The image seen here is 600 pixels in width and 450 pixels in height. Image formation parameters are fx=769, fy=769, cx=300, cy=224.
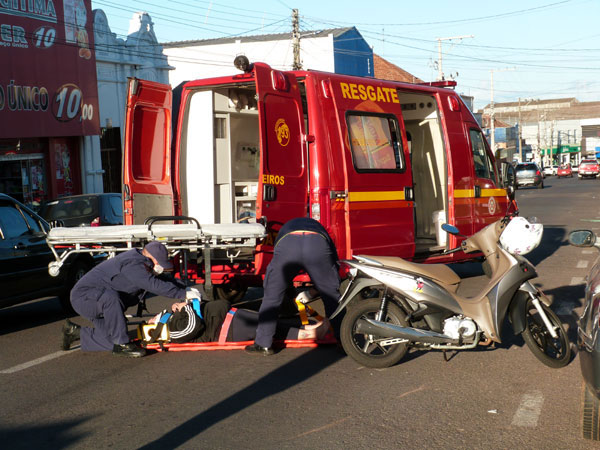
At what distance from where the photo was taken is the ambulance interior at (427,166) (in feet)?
36.2

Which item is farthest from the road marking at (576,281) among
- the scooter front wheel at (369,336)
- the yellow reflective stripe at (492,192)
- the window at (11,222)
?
the window at (11,222)

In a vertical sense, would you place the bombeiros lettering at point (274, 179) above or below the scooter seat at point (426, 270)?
above

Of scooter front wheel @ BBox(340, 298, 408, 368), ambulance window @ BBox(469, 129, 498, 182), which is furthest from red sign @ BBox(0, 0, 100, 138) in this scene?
scooter front wheel @ BBox(340, 298, 408, 368)

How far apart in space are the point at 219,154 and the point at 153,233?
7.14ft

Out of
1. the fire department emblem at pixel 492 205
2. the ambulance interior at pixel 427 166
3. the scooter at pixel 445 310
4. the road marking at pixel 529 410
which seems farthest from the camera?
the fire department emblem at pixel 492 205

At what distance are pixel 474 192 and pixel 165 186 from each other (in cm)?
461

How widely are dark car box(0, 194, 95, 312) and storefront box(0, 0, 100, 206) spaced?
12.8 meters

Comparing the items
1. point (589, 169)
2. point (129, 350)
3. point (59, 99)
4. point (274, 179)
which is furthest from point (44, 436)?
point (589, 169)

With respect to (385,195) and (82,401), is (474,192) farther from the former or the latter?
(82,401)

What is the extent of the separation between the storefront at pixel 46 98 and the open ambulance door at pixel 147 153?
13657mm

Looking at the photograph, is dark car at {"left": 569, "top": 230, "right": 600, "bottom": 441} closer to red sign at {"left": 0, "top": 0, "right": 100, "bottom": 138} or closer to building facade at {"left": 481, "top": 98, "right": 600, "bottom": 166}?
red sign at {"left": 0, "top": 0, "right": 100, "bottom": 138}

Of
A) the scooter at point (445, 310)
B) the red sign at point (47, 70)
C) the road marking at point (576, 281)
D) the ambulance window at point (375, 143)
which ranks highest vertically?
the red sign at point (47, 70)

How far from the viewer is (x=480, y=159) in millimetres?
11523

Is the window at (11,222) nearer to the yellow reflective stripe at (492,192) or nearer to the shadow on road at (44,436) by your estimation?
the shadow on road at (44,436)
